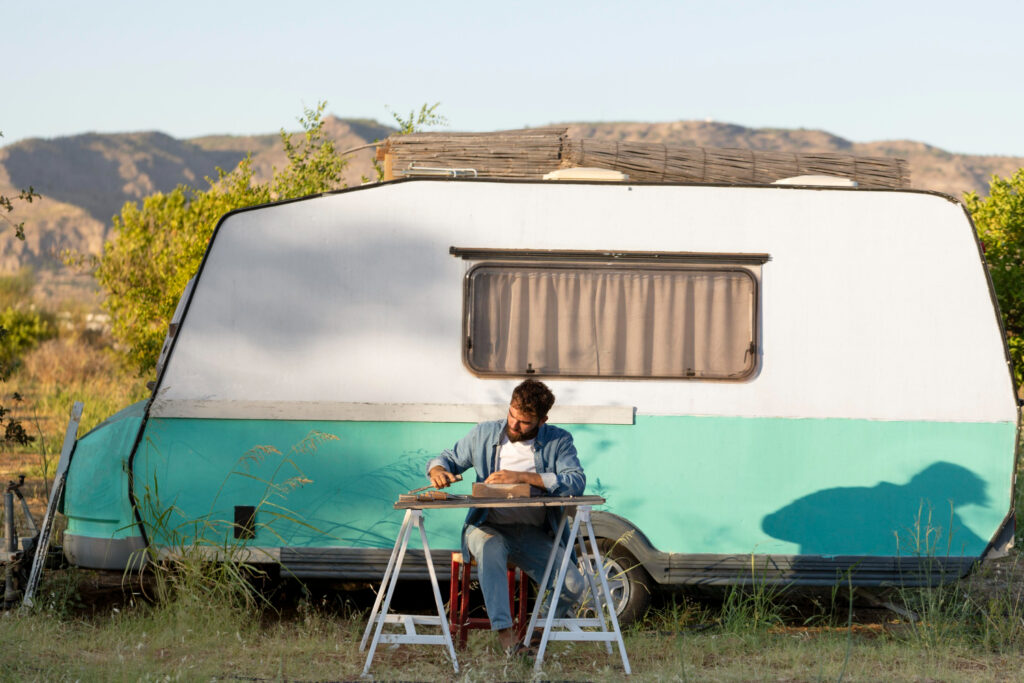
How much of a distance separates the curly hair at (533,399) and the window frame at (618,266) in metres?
0.82

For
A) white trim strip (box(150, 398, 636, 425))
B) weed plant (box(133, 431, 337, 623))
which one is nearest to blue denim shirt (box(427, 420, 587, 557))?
white trim strip (box(150, 398, 636, 425))

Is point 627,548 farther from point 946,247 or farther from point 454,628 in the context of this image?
point 946,247

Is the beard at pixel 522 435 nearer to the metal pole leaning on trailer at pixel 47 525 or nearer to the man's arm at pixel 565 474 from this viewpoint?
the man's arm at pixel 565 474

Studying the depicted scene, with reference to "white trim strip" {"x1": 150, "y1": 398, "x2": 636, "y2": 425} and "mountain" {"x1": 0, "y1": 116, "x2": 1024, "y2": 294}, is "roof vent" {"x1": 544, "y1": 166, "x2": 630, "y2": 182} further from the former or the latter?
"mountain" {"x1": 0, "y1": 116, "x2": 1024, "y2": 294}

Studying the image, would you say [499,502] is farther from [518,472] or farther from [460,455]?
[460,455]

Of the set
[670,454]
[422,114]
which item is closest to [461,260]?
[670,454]

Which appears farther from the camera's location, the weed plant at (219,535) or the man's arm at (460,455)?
the weed plant at (219,535)

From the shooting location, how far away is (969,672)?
218 inches

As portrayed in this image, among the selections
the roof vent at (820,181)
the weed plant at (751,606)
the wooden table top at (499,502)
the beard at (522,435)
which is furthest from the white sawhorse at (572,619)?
the roof vent at (820,181)

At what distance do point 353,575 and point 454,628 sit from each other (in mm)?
943

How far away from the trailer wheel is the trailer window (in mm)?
988

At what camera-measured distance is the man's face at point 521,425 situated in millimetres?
5371

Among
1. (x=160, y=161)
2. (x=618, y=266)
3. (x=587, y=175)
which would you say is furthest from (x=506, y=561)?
(x=160, y=161)

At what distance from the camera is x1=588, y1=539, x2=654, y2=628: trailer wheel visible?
6.22 metres
